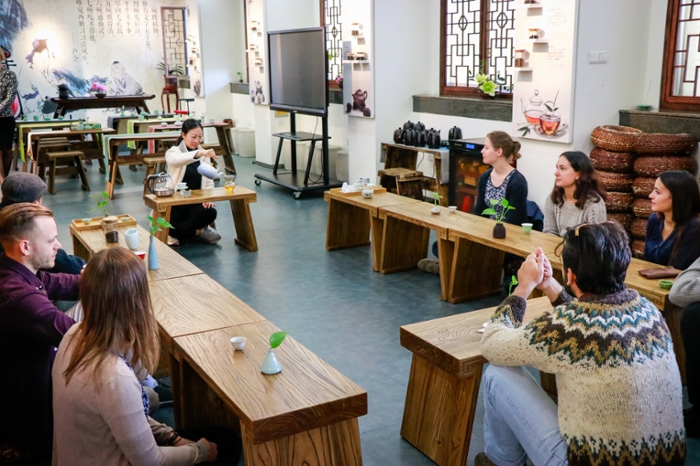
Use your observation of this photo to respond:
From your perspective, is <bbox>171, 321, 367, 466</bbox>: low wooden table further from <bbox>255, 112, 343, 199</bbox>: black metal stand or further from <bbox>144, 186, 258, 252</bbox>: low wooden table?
<bbox>255, 112, 343, 199</bbox>: black metal stand

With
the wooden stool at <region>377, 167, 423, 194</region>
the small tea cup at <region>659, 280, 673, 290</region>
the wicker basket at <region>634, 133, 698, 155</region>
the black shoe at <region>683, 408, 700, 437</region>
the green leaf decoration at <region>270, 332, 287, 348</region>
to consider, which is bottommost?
the black shoe at <region>683, 408, 700, 437</region>

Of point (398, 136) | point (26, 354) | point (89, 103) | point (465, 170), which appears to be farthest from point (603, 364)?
point (89, 103)

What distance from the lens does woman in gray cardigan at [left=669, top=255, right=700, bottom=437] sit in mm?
2900

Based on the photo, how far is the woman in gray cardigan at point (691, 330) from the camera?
2.90 meters

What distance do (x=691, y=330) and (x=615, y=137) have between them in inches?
112

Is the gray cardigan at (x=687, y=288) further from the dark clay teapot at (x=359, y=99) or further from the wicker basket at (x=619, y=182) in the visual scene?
the dark clay teapot at (x=359, y=99)

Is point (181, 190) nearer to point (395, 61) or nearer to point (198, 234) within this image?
point (198, 234)

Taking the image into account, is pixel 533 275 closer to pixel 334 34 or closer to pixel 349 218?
pixel 349 218

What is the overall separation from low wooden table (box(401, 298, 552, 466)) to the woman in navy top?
0.93 m

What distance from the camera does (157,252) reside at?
4.10 meters

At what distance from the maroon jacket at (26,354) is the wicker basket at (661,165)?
423 cm

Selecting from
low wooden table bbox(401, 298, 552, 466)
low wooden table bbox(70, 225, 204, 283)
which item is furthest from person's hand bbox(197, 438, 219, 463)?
low wooden table bbox(70, 225, 204, 283)

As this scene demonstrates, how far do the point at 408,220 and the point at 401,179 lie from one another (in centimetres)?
243

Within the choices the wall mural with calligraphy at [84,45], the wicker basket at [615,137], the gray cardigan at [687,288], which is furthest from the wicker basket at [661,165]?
the wall mural with calligraphy at [84,45]
